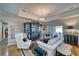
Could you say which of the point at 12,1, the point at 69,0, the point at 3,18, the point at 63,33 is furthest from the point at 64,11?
the point at 3,18

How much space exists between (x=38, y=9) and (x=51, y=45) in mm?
734

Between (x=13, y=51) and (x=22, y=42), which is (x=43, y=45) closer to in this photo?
(x=22, y=42)

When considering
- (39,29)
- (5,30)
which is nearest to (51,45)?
(39,29)

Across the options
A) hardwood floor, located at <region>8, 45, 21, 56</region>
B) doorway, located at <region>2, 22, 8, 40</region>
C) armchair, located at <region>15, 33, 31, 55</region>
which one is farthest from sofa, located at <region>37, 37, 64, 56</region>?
doorway, located at <region>2, 22, 8, 40</region>

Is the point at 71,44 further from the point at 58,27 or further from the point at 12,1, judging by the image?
the point at 12,1

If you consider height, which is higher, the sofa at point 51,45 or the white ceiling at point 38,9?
the white ceiling at point 38,9

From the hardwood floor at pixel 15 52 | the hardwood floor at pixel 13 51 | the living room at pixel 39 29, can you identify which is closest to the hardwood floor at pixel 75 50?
the living room at pixel 39 29

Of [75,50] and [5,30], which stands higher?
[5,30]

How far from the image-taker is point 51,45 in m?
2.12

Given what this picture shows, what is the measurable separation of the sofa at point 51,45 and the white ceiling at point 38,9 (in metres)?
0.44

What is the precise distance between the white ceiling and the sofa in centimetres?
44

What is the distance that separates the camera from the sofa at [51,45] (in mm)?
2117

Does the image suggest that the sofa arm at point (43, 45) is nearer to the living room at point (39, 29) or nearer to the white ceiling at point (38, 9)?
the living room at point (39, 29)

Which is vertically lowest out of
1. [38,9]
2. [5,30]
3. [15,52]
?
[15,52]
